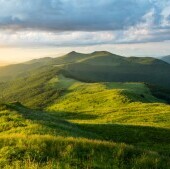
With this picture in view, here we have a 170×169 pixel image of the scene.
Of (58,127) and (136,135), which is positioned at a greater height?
(58,127)

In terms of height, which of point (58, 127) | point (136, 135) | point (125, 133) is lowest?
point (136, 135)

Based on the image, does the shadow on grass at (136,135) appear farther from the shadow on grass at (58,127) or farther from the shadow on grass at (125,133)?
the shadow on grass at (58,127)

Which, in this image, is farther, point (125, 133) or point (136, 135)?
point (125, 133)

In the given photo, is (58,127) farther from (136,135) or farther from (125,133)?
(136,135)

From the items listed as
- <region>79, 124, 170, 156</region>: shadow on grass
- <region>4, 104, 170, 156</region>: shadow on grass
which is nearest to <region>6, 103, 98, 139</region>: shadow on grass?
<region>4, 104, 170, 156</region>: shadow on grass

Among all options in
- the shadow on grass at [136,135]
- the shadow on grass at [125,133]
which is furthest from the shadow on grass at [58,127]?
the shadow on grass at [136,135]

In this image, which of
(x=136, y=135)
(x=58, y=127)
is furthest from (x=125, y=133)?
(x=58, y=127)

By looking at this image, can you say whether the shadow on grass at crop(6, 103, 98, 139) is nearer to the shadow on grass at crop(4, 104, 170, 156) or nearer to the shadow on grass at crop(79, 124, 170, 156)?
the shadow on grass at crop(4, 104, 170, 156)

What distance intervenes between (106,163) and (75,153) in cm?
175

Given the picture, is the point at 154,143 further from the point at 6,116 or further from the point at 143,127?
the point at 6,116

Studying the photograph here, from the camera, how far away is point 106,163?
1723cm

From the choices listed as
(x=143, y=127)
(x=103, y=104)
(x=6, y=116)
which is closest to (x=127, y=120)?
(x=143, y=127)

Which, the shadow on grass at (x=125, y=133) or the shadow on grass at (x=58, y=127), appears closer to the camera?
the shadow on grass at (x=58, y=127)

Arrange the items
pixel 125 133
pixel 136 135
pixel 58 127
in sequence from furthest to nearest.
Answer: pixel 125 133 < pixel 136 135 < pixel 58 127
